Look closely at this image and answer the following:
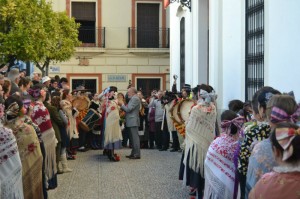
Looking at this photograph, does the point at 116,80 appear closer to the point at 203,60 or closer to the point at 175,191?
the point at 203,60

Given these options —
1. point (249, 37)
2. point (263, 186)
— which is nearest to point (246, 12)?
point (249, 37)

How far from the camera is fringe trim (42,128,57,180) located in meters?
8.22

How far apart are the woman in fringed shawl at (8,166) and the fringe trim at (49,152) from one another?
256 centimetres

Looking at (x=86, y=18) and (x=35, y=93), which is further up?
(x=86, y=18)

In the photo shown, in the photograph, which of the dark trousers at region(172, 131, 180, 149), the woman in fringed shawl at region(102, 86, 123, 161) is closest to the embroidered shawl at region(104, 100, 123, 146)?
the woman in fringed shawl at region(102, 86, 123, 161)

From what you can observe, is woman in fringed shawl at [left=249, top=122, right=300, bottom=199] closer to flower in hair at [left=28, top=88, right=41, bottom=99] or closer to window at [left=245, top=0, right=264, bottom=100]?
flower in hair at [left=28, top=88, right=41, bottom=99]

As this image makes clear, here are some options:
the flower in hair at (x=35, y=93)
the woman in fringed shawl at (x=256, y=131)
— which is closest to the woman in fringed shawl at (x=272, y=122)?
the woman in fringed shawl at (x=256, y=131)

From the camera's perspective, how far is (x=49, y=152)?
836 centimetres

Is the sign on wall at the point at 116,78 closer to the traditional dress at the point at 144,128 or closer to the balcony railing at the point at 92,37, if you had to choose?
the balcony railing at the point at 92,37

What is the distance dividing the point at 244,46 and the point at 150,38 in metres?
15.5

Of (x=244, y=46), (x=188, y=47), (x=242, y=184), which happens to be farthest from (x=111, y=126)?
(x=242, y=184)

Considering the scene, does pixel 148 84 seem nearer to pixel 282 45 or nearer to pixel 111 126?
pixel 111 126

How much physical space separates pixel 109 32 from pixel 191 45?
33.1 ft

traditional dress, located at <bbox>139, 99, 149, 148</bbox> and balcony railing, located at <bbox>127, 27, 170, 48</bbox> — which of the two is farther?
balcony railing, located at <bbox>127, 27, 170, 48</bbox>
